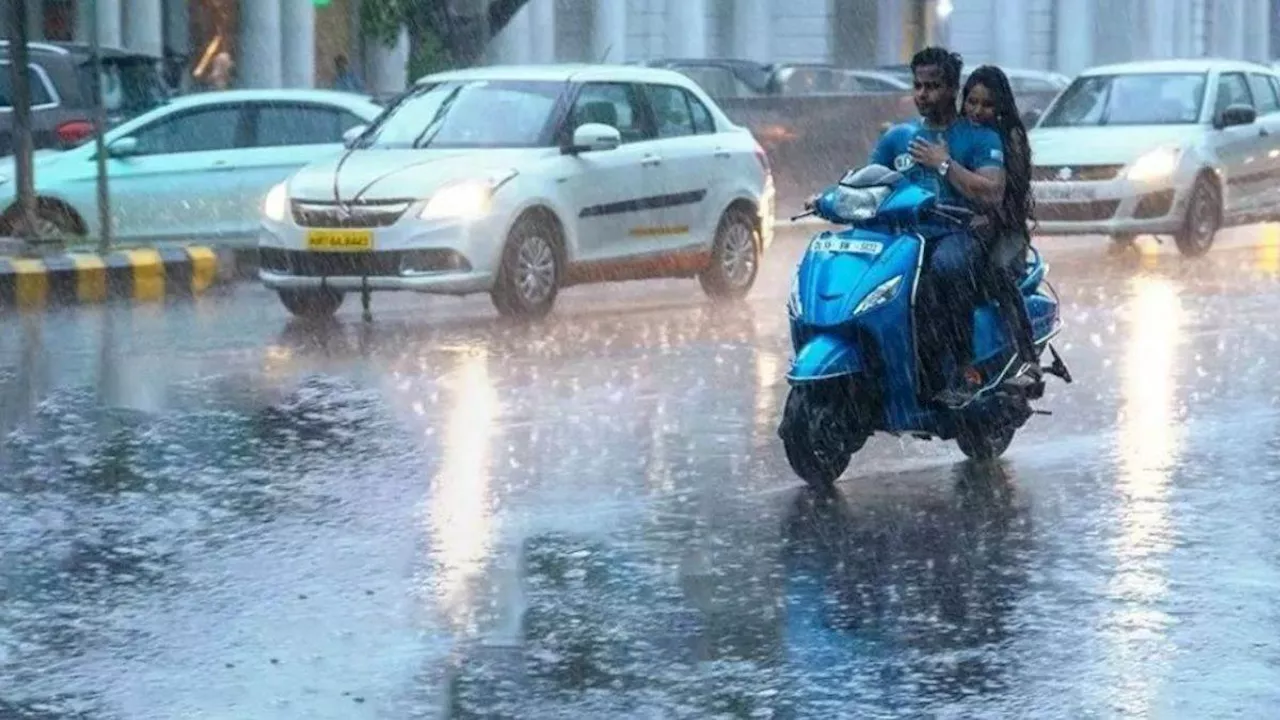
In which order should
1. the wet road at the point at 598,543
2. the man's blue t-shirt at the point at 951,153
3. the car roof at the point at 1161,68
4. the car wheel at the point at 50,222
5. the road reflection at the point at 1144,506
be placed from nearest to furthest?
the wet road at the point at 598,543 < the road reflection at the point at 1144,506 < the man's blue t-shirt at the point at 951,153 < the car wheel at the point at 50,222 < the car roof at the point at 1161,68

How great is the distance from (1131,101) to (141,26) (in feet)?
62.2

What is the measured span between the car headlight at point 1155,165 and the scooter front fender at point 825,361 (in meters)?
11.7

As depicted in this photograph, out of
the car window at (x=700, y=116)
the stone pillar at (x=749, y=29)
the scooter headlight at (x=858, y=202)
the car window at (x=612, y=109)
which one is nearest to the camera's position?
the scooter headlight at (x=858, y=202)

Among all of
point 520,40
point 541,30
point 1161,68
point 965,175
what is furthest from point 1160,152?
point 541,30

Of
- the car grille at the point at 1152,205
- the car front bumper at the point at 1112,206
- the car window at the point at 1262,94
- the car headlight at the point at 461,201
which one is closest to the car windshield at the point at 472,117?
the car headlight at the point at 461,201

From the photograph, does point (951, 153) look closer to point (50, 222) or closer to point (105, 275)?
point (105, 275)

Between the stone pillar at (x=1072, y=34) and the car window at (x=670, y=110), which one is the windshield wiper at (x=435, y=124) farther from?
the stone pillar at (x=1072, y=34)

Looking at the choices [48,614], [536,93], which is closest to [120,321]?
[536,93]

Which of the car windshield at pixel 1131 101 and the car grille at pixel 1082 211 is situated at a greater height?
the car windshield at pixel 1131 101

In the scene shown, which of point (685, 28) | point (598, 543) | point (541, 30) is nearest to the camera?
point (598, 543)

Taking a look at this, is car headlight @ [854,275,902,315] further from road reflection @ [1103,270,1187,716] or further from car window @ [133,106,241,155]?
car window @ [133,106,241,155]

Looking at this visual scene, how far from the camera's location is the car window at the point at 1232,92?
73.2 ft

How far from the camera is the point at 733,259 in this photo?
1800cm

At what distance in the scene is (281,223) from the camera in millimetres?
16125
